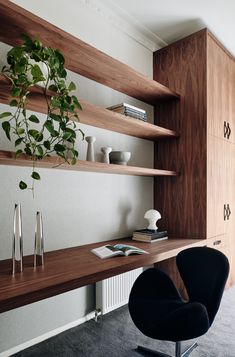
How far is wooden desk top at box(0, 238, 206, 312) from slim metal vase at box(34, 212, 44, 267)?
0.15 feet

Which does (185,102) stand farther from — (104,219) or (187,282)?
(187,282)

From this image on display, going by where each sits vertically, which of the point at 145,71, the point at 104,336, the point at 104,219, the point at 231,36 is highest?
the point at 231,36

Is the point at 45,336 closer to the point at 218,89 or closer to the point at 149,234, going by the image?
the point at 149,234

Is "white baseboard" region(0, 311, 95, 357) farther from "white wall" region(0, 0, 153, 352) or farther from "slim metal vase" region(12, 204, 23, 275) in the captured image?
"slim metal vase" region(12, 204, 23, 275)

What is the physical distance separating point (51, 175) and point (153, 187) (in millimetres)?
1309

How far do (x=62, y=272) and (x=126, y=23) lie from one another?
2304 millimetres

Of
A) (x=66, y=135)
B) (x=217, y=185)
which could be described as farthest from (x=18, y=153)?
(x=217, y=185)

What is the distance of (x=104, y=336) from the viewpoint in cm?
196

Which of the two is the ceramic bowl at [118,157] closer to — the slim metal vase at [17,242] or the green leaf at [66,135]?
the green leaf at [66,135]

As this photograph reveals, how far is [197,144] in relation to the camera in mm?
2572

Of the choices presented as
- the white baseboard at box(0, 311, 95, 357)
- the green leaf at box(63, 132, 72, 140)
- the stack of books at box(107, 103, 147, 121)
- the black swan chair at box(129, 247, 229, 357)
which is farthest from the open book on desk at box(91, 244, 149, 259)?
the stack of books at box(107, 103, 147, 121)

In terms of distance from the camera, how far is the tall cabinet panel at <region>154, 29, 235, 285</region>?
2.55 m

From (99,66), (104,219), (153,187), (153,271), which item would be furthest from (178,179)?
(99,66)

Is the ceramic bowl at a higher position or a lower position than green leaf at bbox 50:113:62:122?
lower
